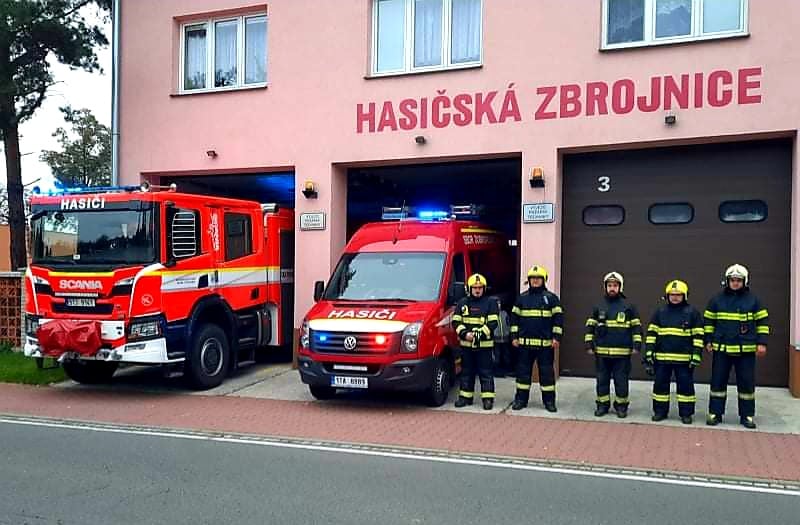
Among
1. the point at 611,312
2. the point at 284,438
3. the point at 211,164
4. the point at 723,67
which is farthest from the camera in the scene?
the point at 211,164

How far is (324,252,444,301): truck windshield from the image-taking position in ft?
33.3

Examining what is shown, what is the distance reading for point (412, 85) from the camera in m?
12.4

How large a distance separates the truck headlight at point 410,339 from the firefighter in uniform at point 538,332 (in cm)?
128

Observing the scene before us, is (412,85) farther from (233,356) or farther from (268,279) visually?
(233,356)

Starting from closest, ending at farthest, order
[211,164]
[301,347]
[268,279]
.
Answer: [301,347] < [268,279] < [211,164]

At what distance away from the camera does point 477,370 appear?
9711 mm

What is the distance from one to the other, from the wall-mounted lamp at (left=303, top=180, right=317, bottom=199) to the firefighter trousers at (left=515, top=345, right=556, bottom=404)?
5.10m

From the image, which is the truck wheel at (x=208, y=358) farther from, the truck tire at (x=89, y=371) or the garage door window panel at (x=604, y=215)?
the garage door window panel at (x=604, y=215)

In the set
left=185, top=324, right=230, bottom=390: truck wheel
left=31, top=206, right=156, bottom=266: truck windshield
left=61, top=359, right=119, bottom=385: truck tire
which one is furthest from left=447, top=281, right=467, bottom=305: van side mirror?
left=61, top=359, right=119, bottom=385: truck tire

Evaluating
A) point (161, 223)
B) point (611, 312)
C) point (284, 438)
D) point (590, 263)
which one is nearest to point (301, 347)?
point (284, 438)

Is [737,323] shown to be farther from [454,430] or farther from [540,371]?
[454,430]

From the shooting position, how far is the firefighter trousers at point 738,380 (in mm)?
8594

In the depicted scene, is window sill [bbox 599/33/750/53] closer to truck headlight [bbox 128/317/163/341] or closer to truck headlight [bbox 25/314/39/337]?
truck headlight [bbox 128/317/163/341]

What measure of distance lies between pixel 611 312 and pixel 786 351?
3532mm
